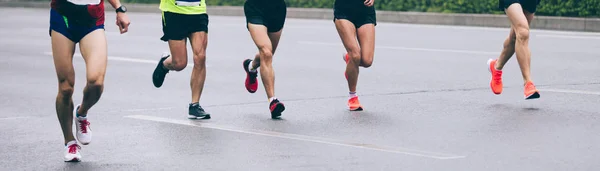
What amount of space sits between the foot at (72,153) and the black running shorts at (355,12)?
311 centimetres

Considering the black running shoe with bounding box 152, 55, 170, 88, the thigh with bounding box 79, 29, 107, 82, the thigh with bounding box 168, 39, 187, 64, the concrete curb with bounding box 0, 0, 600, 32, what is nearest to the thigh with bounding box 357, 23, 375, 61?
the thigh with bounding box 168, 39, 187, 64

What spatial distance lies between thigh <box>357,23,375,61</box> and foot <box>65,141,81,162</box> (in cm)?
317

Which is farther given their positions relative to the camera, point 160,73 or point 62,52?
point 160,73

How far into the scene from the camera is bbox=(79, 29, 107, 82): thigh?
744cm

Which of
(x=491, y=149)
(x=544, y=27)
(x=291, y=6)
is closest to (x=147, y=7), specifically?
(x=291, y=6)

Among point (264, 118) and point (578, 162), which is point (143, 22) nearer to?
point (264, 118)

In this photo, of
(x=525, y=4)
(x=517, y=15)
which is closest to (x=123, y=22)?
(x=517, y=15)

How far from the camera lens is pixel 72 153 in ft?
24.7

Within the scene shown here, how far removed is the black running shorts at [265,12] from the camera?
9.73 metres

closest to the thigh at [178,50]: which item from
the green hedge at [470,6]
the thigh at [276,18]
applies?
→ the thigh at [276,18]

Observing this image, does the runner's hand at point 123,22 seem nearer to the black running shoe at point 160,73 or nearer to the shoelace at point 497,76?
the black running shoe at point 160,73

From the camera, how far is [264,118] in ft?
31.8

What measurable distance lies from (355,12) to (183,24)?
1423 millimetres

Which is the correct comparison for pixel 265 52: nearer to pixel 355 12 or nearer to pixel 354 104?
pixel 355 12
